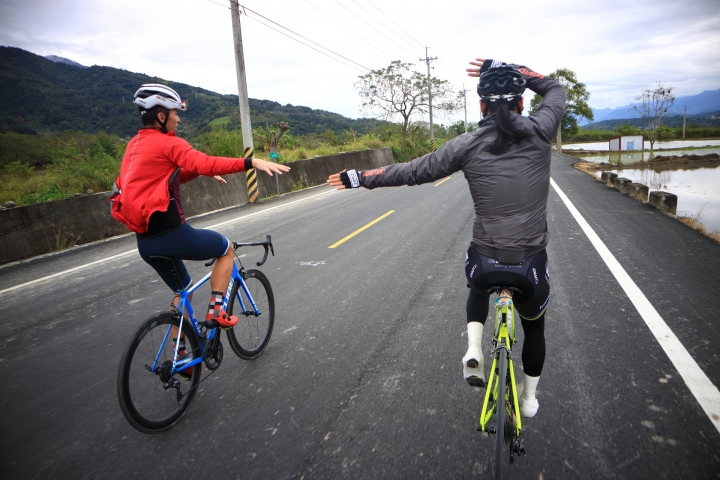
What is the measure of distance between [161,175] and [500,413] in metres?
2.39

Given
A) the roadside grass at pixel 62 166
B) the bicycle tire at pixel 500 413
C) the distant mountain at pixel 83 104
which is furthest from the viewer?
the distant mountain at pixel 83 104

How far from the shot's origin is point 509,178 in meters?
2.35

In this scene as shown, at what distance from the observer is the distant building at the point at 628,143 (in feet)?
171

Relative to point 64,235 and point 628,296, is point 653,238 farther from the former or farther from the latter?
point 64,235

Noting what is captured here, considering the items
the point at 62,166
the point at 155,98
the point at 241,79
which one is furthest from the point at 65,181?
the point at 155,98

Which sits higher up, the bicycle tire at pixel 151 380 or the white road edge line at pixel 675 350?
the bicycle tire at pixel 151 380

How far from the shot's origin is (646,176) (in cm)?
2138

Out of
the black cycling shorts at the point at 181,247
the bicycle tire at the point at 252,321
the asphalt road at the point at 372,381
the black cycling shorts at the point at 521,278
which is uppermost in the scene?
the black cycling shorts at the point at 181,247

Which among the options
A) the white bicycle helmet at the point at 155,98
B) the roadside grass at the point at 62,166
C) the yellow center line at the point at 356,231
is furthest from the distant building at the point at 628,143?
the white bicycle helmet at the point at 155,98

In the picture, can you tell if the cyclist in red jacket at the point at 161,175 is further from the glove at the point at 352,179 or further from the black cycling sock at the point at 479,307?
the black cycling sock at the point at 479,307

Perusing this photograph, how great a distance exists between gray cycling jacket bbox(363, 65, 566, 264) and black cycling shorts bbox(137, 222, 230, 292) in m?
1.64

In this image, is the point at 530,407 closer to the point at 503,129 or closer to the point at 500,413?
the point at 500,413

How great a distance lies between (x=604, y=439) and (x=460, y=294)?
2.56 metres

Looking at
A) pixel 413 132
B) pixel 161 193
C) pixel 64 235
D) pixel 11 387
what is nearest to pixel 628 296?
pixel 161 193
